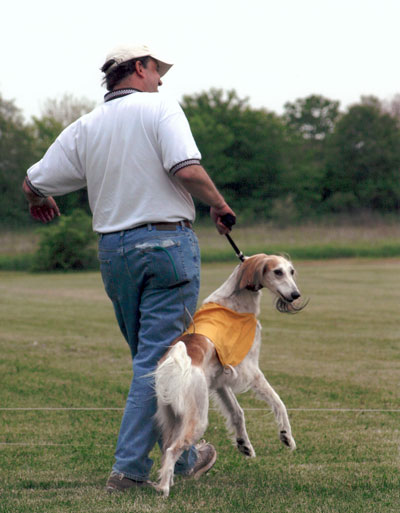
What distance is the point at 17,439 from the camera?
5.73m

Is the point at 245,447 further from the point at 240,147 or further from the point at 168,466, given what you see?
the point at 240,147

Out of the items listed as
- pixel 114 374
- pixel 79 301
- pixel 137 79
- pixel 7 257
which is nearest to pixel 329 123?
pixel 7 257

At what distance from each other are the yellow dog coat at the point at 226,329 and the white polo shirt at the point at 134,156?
62 centimetres

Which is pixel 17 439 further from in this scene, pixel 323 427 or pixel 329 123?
pixel 329 123

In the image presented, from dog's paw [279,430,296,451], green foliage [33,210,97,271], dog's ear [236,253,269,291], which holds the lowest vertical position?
green foliage [33,210,97,271]

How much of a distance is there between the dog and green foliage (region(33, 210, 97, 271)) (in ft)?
117

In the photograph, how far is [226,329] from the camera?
4527 mm

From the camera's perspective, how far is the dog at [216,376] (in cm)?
403

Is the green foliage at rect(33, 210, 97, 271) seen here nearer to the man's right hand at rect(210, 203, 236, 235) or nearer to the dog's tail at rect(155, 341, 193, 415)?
the man's right hand at rect(210, 203, 236, 235)

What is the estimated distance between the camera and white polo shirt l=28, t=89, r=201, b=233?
402 centimetres

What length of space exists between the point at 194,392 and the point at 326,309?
41.5 feet

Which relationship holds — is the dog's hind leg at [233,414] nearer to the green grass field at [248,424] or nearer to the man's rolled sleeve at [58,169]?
the green grass field at [248,424]

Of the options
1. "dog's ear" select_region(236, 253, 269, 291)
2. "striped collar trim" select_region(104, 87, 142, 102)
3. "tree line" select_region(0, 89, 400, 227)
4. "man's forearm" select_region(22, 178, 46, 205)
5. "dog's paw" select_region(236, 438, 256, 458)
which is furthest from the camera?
"tree line" select_region(0, 89, 400, 227)

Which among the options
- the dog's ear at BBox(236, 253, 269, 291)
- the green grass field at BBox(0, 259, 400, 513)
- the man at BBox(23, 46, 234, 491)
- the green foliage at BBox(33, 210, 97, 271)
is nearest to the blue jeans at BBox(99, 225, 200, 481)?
the man at BBox(23, 46, 234, 491)
